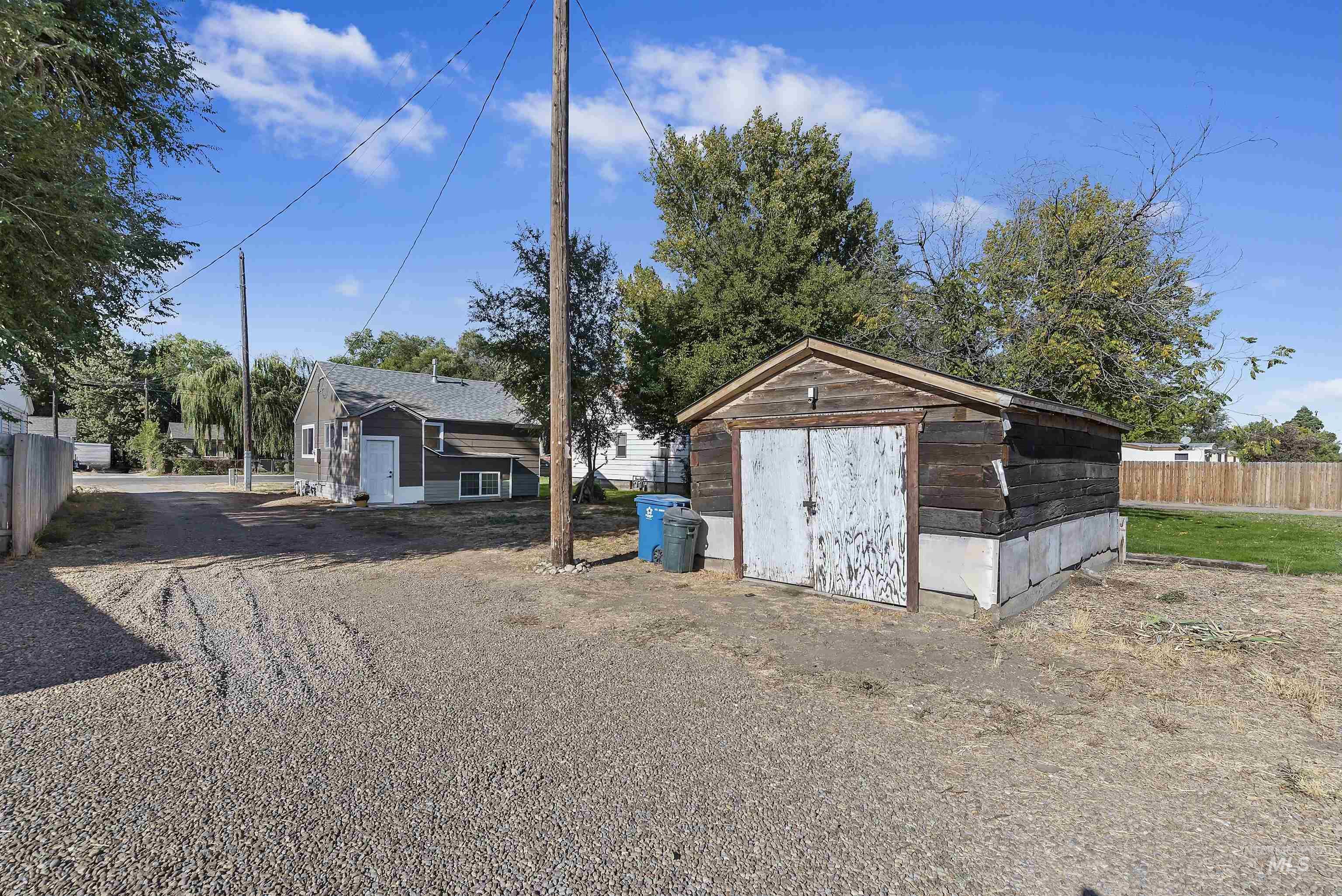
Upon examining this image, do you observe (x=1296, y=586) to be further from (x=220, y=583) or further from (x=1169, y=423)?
(x=220, y=583)

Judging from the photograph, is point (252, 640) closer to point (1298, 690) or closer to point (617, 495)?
point (1298, 690)

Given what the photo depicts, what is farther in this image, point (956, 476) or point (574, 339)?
point (574, 339)

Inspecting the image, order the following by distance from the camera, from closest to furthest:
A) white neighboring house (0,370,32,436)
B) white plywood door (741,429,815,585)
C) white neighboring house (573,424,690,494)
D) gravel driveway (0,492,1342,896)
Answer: gravel driveway (0,492,1342,896), white plywood door (741,429,815,585), white neighboring house (0,370,32,436), white neighboring house (573,424,690,494)

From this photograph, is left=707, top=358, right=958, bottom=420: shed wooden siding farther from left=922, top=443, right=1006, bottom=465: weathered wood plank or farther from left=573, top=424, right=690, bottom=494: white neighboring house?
left=573, top=424, right=690, bottom=494: white neighboring house

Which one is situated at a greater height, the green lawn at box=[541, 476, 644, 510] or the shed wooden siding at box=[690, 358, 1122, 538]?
the shed wooden siding at box=[690, 358, 1122, 538]

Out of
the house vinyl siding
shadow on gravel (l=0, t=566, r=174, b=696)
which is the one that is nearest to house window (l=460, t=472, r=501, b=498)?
the house vinyl siding

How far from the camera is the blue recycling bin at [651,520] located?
33.9ft

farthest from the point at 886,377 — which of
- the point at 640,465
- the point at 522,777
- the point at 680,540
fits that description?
the point at 640,465

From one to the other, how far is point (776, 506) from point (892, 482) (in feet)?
5.74

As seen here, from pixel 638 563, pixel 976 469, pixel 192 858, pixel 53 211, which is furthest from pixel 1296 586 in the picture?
pixel 53 211

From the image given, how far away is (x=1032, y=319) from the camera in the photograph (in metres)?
15.2

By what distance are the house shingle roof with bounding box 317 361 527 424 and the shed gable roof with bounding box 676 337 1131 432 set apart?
42.3 feet

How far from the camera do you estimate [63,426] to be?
44.1 metres

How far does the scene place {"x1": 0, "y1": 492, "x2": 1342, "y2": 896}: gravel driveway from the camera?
2.74 metres
